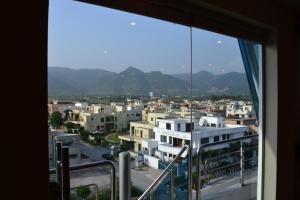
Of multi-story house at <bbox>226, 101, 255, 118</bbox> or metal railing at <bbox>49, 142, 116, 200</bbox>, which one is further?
multi-story house at <bbox>226, 101, 255, 118</bbox>

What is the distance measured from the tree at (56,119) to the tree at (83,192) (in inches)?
23.0

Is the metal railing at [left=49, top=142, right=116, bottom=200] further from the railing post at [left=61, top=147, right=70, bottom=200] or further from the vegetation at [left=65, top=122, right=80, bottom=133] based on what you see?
the vegetation at [left=65, top=122, right=80, bottom=133]

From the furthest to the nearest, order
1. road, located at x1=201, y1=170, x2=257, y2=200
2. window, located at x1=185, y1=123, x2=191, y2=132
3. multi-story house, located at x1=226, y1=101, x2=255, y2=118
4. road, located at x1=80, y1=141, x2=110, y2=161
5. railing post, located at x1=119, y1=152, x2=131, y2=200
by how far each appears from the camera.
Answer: road, located at x1=201, y1=170, x2=257, y2=200
multi-story house, located at x1=226, y1=101, x2=255, y2=118
window, located at x1=185, y1=123, x2=191, y2=132
railing post, located at x1=119, y1=152, x2=131, y2=200
road, located at x1=80, y1=141, x2=110, y2=161

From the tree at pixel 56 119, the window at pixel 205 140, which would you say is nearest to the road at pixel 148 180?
the tree at pixel 56 119

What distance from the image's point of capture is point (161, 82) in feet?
7.09

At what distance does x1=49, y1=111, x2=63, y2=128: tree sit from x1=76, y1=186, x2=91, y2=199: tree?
1.91 ft

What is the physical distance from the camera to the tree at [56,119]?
1.46 meters

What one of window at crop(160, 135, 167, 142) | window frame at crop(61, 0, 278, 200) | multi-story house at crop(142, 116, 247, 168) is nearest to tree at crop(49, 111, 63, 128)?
multi-story house at crop(142, 116, 247, 168)

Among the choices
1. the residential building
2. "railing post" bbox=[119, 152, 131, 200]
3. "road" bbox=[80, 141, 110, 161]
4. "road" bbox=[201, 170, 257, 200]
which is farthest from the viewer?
"road" bbox=[201, 170, 257, 200]

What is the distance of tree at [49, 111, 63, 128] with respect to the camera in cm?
146

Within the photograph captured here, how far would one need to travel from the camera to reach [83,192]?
1.90 metres

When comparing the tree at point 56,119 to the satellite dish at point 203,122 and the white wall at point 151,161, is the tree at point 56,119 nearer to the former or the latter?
the white wall at point 151,161
